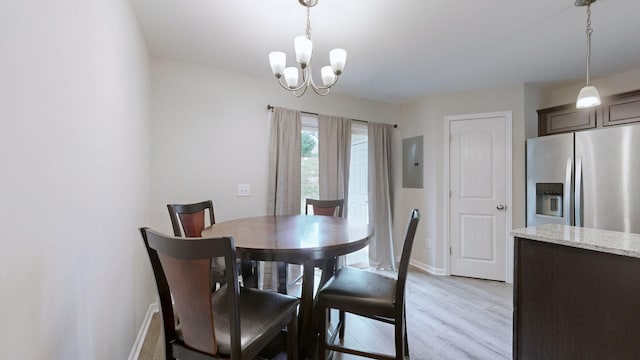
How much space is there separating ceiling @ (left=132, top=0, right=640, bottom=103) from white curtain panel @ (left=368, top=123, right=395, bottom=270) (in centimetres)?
94

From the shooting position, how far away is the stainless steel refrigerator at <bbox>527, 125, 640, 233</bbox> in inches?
90.3

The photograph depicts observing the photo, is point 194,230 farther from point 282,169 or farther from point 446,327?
point 446,327

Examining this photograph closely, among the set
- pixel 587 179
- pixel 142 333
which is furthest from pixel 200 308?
pixel 587 179

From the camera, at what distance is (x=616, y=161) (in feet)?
7.77

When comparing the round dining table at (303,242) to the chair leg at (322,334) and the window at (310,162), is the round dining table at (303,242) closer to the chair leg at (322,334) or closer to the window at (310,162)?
the chair leg at (322,334)

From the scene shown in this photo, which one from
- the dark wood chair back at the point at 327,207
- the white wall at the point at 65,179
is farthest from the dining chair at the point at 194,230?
the dark wood chair back at the point at 327,207

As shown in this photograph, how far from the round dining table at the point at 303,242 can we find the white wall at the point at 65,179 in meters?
0.58

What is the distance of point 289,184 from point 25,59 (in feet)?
7.86

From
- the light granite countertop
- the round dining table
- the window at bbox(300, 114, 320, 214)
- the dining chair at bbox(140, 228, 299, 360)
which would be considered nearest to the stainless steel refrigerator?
the light granite countertop

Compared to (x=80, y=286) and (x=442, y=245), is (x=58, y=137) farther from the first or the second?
(x=442, y=245)

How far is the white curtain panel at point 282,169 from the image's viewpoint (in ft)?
9.66

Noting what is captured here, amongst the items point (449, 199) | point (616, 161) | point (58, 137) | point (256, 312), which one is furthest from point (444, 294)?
point (58, 137)

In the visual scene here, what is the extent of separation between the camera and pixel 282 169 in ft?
9.81

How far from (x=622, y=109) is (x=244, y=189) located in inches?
153
